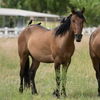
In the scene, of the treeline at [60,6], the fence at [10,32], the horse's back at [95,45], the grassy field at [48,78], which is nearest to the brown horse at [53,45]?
the grassy field at [48,78]

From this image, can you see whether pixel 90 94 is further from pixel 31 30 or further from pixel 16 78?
pixel 16 78

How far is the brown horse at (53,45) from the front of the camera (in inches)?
359

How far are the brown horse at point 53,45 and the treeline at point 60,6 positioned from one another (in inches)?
1097

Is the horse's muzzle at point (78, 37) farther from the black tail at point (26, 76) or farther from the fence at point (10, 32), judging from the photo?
the fence at point (10, 32)

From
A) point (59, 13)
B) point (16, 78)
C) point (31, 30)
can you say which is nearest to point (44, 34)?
point (31, 30)

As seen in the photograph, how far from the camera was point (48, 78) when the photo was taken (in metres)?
12.0

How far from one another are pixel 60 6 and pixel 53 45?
1827 inches

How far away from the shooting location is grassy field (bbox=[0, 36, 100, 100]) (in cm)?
927

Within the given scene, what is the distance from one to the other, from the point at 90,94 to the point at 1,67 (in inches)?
254

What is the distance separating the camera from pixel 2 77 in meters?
13.3

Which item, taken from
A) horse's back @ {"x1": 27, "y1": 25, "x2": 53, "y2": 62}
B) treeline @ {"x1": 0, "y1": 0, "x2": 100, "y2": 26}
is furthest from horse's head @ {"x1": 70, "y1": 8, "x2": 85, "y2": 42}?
treeline @ {"x1": 0, "y1": 0, "x2": 100, "y2": 26}

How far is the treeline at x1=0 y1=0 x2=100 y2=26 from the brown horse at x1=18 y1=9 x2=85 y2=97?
91.4 feet

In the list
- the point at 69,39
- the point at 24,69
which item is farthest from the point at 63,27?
the point at 24,69

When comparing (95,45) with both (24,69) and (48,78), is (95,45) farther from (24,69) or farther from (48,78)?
(48,78)
